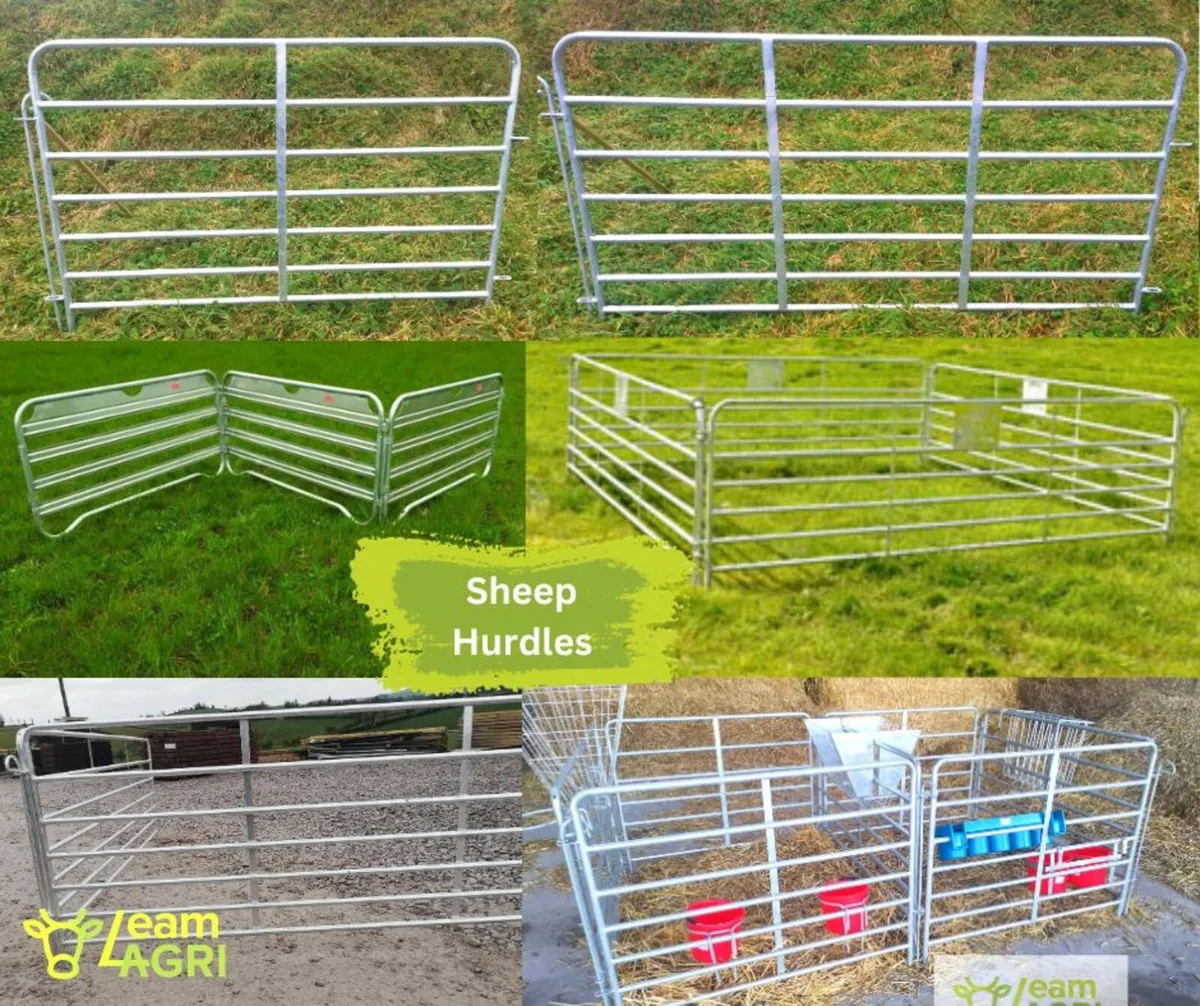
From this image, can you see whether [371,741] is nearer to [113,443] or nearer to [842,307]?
[113,443]

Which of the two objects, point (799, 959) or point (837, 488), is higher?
point (837, 488)

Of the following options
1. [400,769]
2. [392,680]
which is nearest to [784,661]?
[392,680]

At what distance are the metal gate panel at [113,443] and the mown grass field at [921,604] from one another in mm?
1468

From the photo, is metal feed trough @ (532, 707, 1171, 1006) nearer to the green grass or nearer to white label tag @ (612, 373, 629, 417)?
the green grass

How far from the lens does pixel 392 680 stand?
11.6 feet

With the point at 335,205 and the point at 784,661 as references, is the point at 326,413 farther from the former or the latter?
the point at 784,661

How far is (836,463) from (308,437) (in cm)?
240

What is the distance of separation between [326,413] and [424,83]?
9.29 ft

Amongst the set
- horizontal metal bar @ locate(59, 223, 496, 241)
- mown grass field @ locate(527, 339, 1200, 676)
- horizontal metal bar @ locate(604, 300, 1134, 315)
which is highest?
horizontal metal bar @ locate(59, 223, 496, 241)

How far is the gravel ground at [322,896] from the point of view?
13.1 ft

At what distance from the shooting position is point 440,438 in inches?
157

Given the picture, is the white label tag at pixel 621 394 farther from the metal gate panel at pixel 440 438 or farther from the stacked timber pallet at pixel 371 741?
the stacked timber pallet at pixel 371 741

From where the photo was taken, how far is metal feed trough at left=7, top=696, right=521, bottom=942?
3486 millimetres

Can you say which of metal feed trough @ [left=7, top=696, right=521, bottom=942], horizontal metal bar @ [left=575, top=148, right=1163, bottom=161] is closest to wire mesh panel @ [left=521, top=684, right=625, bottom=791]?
metal feed trough @ [left=7, top=696, right=521, bottom=942]
